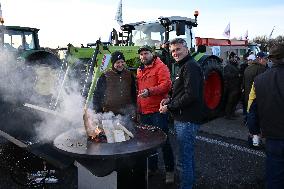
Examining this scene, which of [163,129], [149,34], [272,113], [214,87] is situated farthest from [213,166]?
[149,34]

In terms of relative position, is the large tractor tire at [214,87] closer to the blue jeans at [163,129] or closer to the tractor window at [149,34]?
the tractor window at [149,34]

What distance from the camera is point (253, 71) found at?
620cm

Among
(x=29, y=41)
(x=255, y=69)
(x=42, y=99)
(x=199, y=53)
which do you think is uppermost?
(x=29, y=41)

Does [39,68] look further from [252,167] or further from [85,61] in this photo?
[252,167]

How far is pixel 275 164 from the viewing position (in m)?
3.00

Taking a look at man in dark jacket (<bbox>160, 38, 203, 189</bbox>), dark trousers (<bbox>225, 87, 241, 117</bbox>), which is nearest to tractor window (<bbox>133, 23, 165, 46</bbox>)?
dark trousers (<bbox>225, 87, 241, 117</bbox>)

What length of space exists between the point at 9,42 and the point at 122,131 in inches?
288

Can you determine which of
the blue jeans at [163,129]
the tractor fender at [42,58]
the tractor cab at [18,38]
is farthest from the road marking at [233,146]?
the tractor cab at [18,38]

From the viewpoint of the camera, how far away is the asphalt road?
4316mm

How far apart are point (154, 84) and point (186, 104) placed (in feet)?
3.63

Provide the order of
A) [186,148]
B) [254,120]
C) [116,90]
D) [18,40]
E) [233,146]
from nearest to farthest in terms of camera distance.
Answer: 1. [254,120]
2. [186,148]
3. [116,90]
4. [233,146]
5. [18,40]

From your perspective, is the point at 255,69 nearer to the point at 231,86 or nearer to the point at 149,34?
the point at 231,86

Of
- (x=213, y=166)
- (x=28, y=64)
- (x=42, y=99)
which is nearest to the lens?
(x=213, y=166)

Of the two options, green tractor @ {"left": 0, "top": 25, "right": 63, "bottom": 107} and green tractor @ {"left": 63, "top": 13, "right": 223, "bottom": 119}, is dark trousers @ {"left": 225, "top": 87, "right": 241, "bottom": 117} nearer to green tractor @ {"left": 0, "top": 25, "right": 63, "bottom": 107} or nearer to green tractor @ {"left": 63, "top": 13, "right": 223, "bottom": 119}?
green tractor @ {"left": 63, "top": 13, "right": 223, "bottom": 119}
